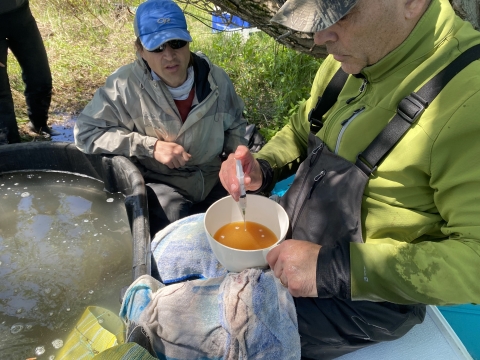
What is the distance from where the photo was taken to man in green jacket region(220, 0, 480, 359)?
106cm

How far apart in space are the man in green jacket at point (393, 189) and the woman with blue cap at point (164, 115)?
123 centimetres

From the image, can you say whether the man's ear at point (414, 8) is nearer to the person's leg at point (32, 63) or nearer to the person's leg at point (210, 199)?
the person's leg at point (210, 199)

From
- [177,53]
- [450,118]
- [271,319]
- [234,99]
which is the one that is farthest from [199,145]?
A: [450,118]

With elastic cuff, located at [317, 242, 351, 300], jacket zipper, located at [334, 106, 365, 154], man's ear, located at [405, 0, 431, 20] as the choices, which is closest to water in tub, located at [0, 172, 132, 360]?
elastic cuff, located at [317, 242, 351, 300]

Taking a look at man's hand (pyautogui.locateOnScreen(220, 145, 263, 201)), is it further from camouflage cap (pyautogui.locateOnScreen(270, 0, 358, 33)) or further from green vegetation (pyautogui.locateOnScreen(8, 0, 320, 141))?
green vegetation (pyautogui.locateOnScreen(8, 0, 320, 141))

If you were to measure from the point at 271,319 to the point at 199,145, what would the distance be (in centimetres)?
149

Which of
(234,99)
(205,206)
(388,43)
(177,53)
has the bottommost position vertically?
(205,206)

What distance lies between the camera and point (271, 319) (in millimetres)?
1311

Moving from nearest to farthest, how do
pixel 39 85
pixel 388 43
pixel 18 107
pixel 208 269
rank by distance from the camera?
pixel 388 43 < pixel 208 269 < pixel 39 85 < pixel 18 107

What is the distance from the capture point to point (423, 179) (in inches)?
45.4

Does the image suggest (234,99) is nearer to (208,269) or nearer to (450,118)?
(208,269)

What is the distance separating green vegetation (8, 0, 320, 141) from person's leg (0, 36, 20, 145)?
0.88 ft

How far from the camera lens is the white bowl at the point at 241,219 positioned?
1395 millimetres

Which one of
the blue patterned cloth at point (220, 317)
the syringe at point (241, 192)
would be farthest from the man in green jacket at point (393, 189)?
the syringe at point (241, 192)
